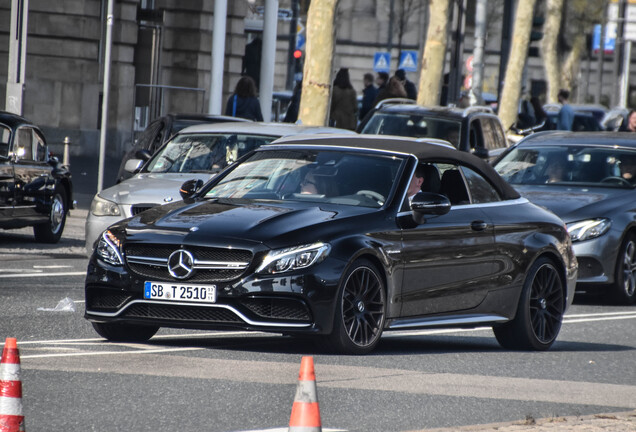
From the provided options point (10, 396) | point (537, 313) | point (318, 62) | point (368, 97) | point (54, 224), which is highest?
point (318, 62)

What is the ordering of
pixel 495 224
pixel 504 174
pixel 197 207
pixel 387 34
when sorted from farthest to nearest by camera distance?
pixel 387 34 → pixel 504 174 → pixel 495 224 → pixel 197 207

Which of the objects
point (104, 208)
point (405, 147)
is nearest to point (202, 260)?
point (405, 147)

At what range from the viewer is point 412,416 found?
762cm

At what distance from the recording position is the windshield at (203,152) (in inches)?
648

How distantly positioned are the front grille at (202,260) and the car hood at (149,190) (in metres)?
5.59

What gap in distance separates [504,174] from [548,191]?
3.72 feet

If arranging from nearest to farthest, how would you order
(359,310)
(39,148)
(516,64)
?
(359,310) < (39,148) < (516,64)

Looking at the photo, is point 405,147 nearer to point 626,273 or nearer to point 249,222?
point 249,222

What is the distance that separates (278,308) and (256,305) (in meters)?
0.14

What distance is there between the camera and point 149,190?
50.2ft

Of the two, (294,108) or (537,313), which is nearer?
(537,313)

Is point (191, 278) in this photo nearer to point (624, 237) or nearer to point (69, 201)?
point (624, 237)

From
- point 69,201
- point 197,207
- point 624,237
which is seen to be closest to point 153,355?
point 197,207

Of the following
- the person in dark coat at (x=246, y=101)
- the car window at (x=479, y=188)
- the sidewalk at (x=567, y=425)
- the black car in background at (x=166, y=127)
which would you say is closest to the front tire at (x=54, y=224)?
the black car in background at (x=166, y=127)
